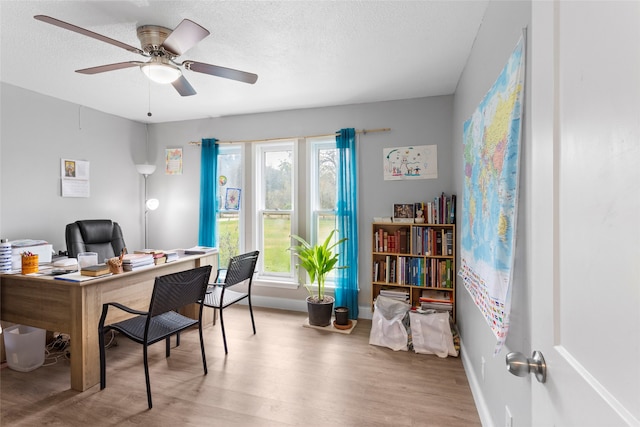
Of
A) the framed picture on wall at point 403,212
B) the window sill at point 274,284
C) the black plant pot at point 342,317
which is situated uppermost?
the framed picture on wall at point 403,212

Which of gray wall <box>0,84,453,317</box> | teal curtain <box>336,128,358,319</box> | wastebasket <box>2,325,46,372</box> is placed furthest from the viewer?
teal curtain <box>336,128,358,319</box>

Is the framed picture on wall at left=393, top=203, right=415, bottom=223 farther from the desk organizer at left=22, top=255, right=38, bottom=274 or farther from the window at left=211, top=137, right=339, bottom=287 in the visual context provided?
the desk organizer at left=22, top=255, right=38, bottom=274

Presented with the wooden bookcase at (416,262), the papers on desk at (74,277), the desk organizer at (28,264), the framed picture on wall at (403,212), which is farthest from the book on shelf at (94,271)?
the framed picture on wall at (403,212)

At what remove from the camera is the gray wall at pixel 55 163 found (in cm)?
305

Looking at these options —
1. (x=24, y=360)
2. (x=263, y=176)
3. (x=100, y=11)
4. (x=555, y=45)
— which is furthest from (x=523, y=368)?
(x=263, y=176)

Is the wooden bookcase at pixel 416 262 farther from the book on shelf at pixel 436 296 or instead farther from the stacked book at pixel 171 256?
the stacked book at pixel 171 256

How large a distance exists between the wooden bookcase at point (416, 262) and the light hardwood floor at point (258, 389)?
0.69 meters

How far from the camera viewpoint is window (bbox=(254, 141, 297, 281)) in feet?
13.0

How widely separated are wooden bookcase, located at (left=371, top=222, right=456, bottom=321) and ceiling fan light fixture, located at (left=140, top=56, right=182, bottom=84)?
2.31m

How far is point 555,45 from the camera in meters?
0.67

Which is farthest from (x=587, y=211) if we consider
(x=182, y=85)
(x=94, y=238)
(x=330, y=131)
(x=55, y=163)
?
(x=55, y=163)

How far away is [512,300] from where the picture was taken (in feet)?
4.51

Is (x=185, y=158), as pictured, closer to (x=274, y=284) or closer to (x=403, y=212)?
(x=274, y=284)

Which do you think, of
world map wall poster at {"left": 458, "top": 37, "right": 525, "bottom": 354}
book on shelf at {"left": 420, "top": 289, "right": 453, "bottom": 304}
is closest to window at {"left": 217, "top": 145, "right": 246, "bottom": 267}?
book on shelf at {"left": 420, "top": 289, "right": 453, "bottom": 304}
